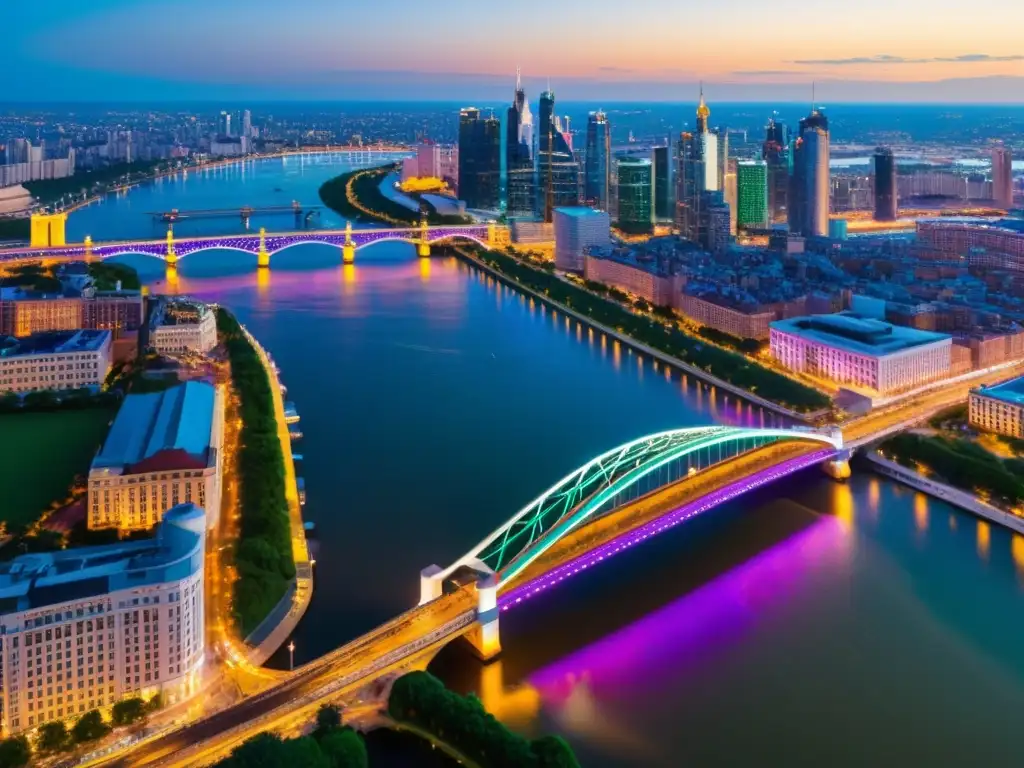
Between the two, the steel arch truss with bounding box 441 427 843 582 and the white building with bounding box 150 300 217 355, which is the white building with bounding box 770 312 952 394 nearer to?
the steel arch truss with bounding box 441 427 843 582

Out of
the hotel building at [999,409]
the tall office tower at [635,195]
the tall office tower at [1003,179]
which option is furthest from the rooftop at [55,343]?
the tall office tower at [1003,179]

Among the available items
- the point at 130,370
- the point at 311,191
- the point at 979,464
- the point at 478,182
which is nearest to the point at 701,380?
the point at 979,464

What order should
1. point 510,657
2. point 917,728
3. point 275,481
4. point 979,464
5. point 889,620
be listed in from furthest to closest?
point 979,464 → point 275,481 → point 889,620 → point 510,657 → point 917,728

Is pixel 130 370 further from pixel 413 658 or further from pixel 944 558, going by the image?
pixel 944 558

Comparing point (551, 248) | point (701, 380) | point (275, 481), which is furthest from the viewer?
point (551, 248)

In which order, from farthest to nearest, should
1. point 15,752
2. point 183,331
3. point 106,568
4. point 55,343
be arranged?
point 183,331 < point 55,343 < point 106,568 < point 15,752

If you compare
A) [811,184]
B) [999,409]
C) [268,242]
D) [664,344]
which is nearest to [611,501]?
[999,409]

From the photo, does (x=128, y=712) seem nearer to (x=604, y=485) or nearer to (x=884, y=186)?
(x=604, y=485)
